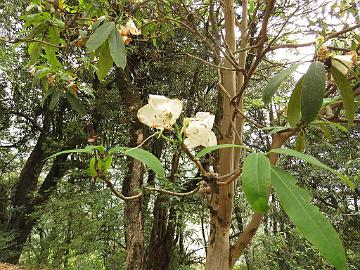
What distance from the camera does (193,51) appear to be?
3885mm

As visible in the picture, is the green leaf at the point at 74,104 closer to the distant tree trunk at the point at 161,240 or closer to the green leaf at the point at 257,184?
the green leaf at the point at 257,184

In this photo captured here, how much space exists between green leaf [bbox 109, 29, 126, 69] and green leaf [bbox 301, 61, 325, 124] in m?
0.42

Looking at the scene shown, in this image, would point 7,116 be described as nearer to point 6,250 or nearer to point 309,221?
point 6,250

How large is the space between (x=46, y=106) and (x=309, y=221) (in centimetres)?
597

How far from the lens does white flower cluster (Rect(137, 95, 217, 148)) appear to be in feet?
2.04

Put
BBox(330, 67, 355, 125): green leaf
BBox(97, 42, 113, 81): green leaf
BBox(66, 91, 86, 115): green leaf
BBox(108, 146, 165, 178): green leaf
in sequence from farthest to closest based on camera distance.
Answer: BBox(66, 91, 86, 115): green leaf
BBox(97, 42, 113, 81): green leaf
BBox(330, 67, 355, 125): green leaf
BBox(108, 146, 165, 178): green leaf

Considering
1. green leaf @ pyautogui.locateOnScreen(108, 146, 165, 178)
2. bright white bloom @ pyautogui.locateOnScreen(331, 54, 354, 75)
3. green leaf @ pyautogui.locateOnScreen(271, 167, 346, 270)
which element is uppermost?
bright white bloom @ pyautogui.locateOnScreen(331, 54, 354, 75)

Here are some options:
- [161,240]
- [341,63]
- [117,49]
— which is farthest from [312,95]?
[161,240]

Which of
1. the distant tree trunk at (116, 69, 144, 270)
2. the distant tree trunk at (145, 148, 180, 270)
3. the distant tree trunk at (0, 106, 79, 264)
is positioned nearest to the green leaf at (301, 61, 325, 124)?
Result: the distant tree trunk at (116, 69, 144, 270)

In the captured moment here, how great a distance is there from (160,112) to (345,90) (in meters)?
0.34

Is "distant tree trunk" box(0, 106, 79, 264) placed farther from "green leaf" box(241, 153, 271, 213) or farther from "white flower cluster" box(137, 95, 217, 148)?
"green leaf" box(241, 153, 271, 213)

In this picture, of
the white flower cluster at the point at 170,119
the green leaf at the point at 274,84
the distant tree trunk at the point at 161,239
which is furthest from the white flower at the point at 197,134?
the distant tree trunk at the point at 161,239

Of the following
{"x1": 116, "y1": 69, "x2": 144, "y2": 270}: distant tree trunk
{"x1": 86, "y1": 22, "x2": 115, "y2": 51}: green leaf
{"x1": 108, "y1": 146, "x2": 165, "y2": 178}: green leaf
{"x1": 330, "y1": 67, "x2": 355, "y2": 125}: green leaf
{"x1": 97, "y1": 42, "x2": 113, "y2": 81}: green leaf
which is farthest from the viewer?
{"x1": 116, "y1": 69, "x2": 144, "y2": 270}: distant tree trunk

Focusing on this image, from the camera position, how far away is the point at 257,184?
417mm
